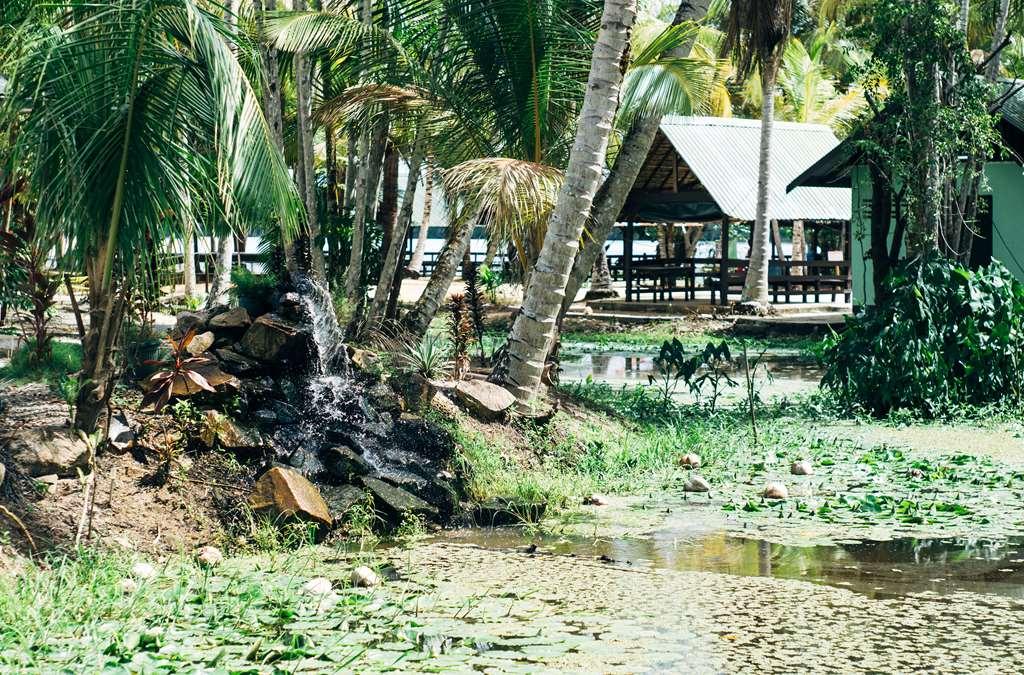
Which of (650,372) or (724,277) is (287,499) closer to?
(650,372)

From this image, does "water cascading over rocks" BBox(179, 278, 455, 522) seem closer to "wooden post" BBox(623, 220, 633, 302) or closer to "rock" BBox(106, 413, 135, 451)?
"rock" BBox(106, 413, 135, 451)

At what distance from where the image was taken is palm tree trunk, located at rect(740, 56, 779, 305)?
2339cm

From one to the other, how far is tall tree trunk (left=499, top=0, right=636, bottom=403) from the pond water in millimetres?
2847

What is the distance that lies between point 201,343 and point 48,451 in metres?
1.96

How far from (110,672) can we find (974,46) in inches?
1461

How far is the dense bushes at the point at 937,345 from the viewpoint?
1112 centimetres

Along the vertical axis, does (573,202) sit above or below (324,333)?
above

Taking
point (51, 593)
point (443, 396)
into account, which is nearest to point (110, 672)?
point (51, 593)

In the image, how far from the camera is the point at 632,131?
37.5 feet

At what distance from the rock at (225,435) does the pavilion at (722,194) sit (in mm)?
17841

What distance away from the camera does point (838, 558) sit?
21.2 feet

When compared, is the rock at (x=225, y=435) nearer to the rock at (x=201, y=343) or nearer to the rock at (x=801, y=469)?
the rock at (x=201, y=343)

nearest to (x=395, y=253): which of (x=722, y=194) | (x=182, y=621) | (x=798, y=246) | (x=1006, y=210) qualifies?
(x=182, y=621)

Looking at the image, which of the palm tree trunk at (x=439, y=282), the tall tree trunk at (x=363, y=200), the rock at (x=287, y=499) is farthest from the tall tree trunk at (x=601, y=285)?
the rock at (x=287, y=499)
